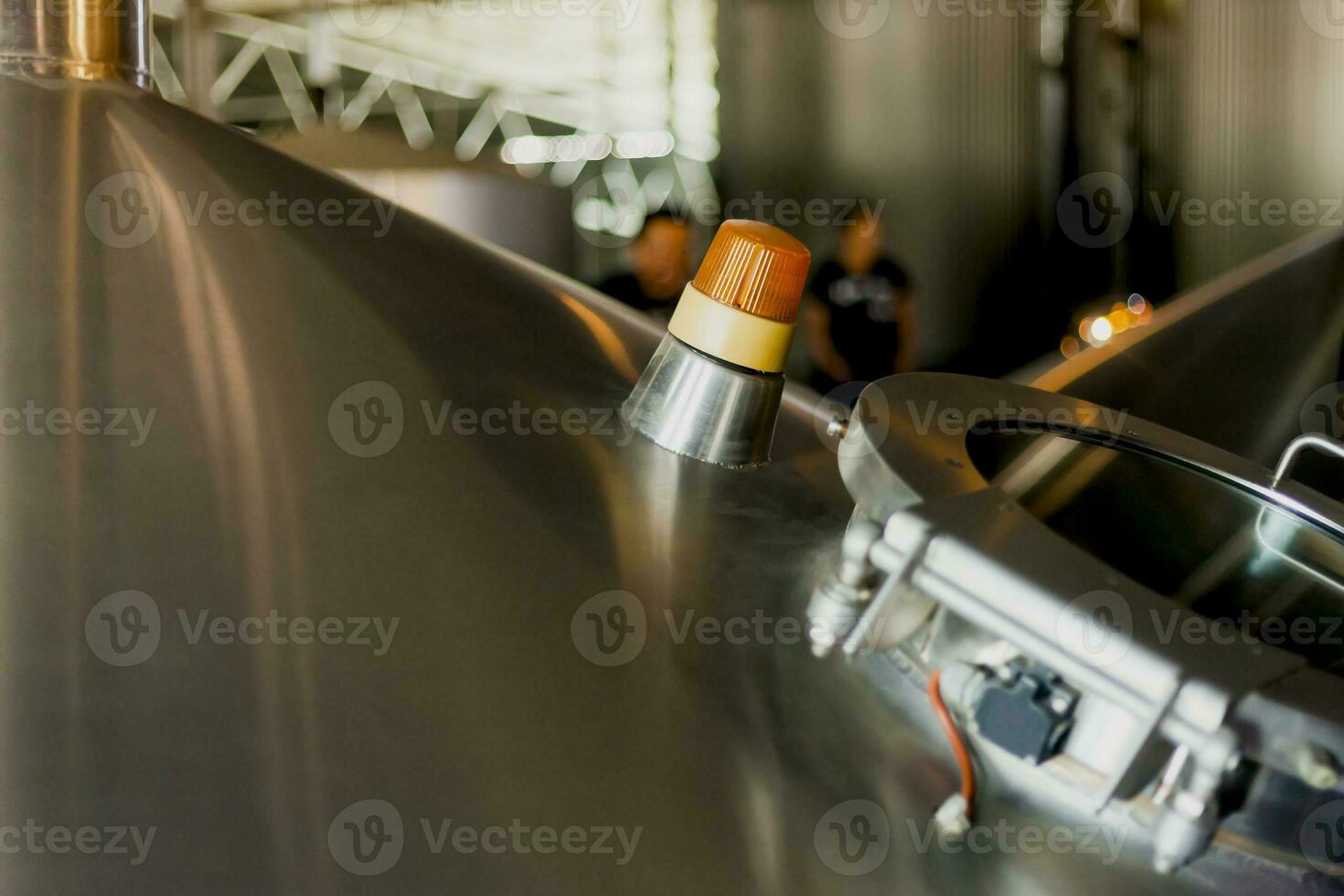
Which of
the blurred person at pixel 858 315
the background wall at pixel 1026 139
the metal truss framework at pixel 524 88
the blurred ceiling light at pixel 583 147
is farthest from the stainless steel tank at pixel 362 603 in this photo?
the blurred ceiling light at pixel 583 147

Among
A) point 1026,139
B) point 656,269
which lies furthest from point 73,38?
point 1026,139

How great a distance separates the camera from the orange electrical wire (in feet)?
1.21

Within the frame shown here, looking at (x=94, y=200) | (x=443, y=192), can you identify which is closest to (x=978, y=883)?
(x=94, y=200)

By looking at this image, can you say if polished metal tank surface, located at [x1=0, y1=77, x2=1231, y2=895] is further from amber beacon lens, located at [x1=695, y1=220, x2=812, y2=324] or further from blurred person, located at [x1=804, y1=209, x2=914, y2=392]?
blurred person, located at [x1=804, y1=209, x2=914, y2=392]

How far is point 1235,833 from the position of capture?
1.13 feet

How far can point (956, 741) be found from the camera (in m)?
0.38

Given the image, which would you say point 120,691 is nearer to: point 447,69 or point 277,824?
point 277,824

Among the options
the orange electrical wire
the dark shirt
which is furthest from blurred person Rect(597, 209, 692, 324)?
the orange electrical wire

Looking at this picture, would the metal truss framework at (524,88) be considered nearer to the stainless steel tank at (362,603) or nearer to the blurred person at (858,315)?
the blurred person at (858,315)

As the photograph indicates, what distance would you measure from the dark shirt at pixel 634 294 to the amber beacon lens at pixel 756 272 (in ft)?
8.17

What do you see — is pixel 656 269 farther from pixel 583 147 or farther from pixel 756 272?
pixel 583 147

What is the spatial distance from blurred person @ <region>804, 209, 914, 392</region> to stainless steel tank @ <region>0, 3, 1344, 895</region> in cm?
320

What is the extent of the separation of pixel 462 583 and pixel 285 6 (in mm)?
6640

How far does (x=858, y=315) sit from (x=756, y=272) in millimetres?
3330
